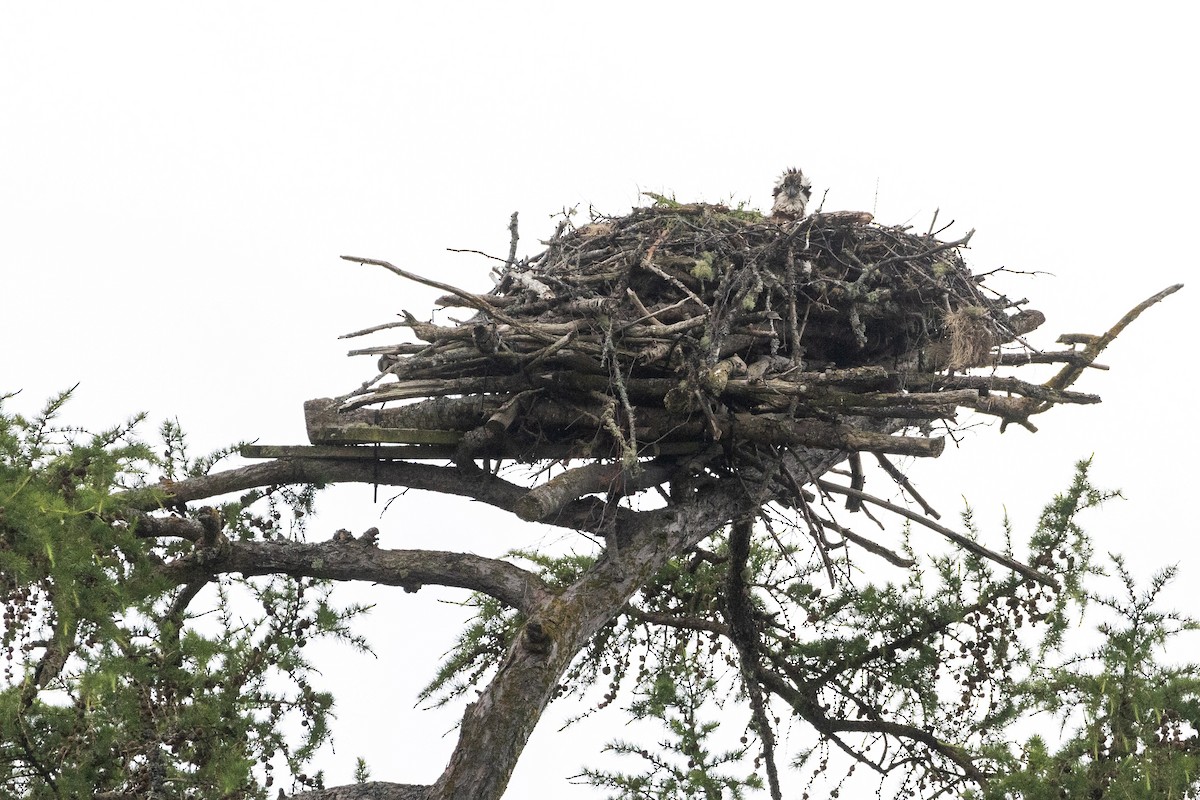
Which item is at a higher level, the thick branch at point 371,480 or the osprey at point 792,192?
the osprey at point 792,192

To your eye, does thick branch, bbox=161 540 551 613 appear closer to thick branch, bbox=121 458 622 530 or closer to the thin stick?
thick branch, bbox=121 458 622 530

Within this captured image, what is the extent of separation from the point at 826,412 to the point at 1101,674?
1508 mm

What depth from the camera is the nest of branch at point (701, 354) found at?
509 centimetres

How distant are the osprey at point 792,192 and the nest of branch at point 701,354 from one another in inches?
56.0

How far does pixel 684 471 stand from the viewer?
5.68 m

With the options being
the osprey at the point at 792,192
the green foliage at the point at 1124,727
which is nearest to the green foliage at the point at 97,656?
the green foliage at the point at 1124,727

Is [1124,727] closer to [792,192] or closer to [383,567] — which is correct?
[383,567]

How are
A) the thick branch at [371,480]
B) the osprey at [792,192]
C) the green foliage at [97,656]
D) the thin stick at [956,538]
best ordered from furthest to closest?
the osprey at [792,192]
the thin stick at [956,538]
the thick branch at [371,480]
the green foliage at [97,656]

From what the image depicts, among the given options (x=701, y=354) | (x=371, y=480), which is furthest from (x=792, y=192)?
(x=371, y=480)

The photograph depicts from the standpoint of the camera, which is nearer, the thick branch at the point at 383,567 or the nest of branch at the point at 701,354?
the thick branch at the point at 383,567

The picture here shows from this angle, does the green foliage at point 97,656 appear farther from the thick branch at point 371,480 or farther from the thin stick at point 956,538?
the thin stick at point 956,538

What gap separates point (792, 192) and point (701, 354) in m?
3.04

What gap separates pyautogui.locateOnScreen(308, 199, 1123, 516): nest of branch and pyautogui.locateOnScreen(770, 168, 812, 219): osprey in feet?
4.67

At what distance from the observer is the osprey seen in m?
7.95
